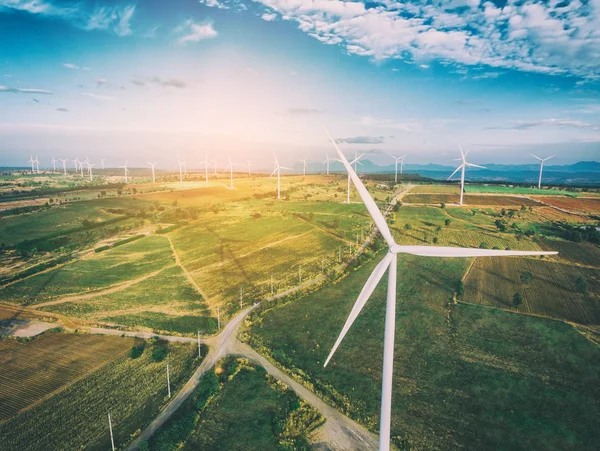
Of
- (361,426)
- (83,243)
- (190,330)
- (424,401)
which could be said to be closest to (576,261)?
(424,401)

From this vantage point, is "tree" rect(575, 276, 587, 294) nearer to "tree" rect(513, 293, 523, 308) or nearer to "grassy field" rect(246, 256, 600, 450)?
"tree" rect(513, 293, 523, 308)

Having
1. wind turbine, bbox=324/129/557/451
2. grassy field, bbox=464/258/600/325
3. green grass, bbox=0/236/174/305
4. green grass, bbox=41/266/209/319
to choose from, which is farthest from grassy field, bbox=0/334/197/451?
grassy field, bbox=464/258/600/325

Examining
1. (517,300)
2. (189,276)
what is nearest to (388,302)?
(517,300)

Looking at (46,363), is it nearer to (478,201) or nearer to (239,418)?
(239,418)

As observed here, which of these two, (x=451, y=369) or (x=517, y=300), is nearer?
(x=451, y=369)

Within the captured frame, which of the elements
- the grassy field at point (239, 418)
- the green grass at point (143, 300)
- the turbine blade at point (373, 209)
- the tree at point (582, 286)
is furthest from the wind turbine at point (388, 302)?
the tree at point (582, 286)

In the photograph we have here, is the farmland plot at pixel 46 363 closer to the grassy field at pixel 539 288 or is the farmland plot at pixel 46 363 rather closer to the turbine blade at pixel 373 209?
the turbine blade at pixel 373 209

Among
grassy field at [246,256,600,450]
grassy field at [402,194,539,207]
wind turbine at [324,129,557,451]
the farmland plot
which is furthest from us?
grassy field at [402,194,539,207]
